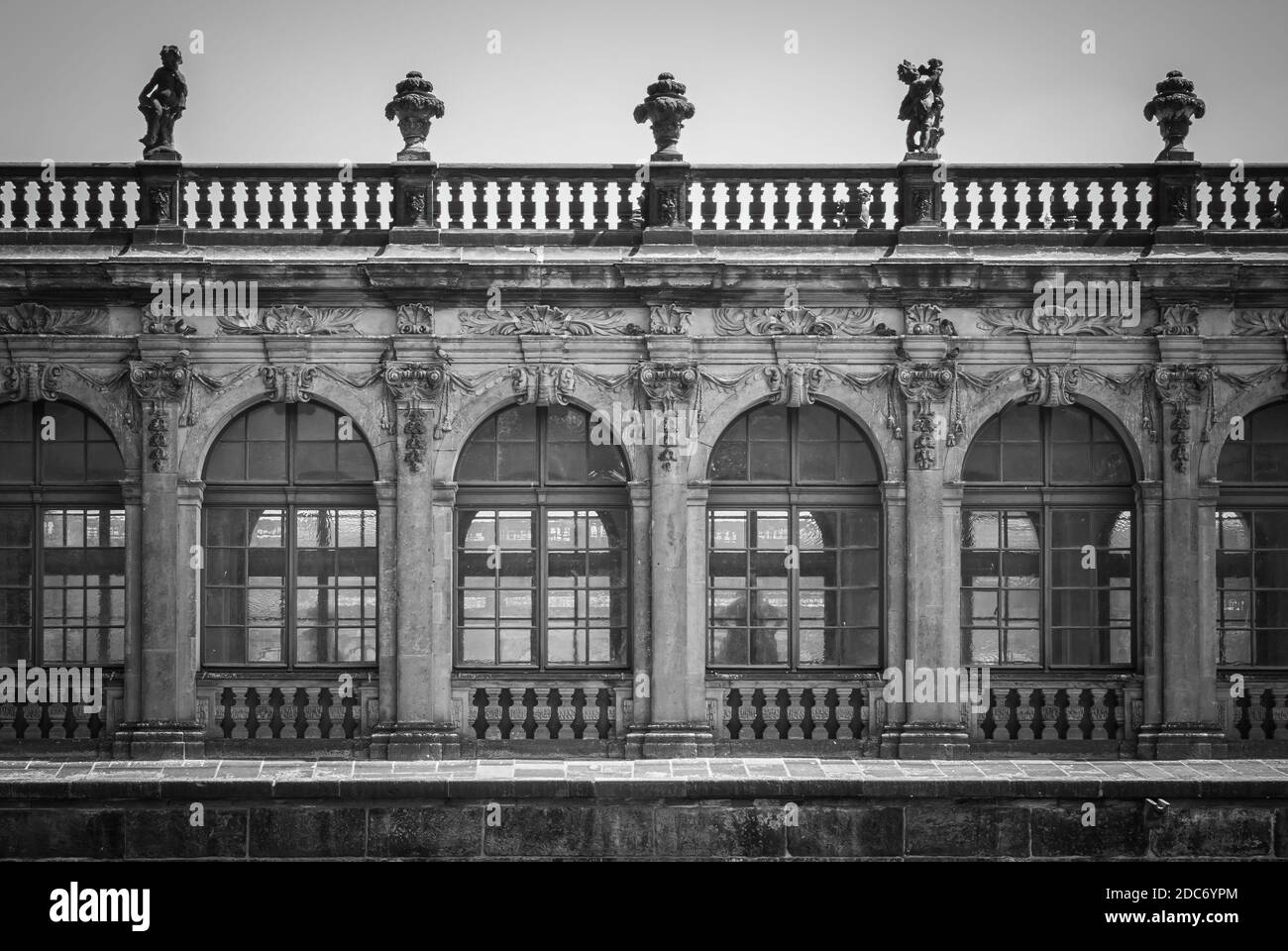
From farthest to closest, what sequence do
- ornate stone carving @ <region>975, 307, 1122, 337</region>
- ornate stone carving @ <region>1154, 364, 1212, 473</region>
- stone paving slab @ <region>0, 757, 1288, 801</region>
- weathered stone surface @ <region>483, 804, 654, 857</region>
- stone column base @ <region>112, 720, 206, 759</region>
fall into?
1. ornate stone carving @ <region>975, 307, 1122, 337</region>
2. ornate stone carving @ <region>1154, 364, 1212, 473</region>
3. stone column base @ <region>112, 720, 206, 759</region>
4. weathered stone surface @ <region>483, 804, 654, 857</region>
5. stone paving slab @ <region>0, 757, 1288, 801</region>

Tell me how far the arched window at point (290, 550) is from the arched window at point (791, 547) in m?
3.74

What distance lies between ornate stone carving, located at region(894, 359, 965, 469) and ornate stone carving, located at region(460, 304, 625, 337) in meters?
3.06

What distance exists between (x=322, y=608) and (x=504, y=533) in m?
2.08

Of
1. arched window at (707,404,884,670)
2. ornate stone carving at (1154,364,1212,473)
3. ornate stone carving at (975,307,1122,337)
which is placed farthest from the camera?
arched window at (707,404,884,670)

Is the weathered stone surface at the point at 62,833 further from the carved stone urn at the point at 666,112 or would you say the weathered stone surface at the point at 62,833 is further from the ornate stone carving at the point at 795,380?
the carved stone urn at the point at 666,112

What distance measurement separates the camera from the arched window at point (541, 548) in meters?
16.8

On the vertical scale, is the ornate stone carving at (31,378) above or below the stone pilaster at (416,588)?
above

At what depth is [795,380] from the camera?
16.6 metres

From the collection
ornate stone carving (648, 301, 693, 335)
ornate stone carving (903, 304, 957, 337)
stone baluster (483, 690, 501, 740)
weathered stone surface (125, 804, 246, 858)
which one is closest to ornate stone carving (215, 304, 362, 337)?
ornate stone carving (648, 301, 693, 335)

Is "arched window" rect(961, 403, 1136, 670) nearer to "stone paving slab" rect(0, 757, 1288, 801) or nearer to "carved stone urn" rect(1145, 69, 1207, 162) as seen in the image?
"stone paving slab" rect(0, 757, 1288, 801)

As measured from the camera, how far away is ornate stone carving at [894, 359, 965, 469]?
54.1 ft

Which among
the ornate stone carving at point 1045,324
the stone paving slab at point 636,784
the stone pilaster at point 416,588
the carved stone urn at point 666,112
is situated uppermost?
the carved stone urn at point 666,112

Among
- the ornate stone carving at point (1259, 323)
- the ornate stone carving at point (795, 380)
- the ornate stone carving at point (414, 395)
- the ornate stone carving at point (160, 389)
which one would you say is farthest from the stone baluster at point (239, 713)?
the ornate stone carving at point (1259, 323)
